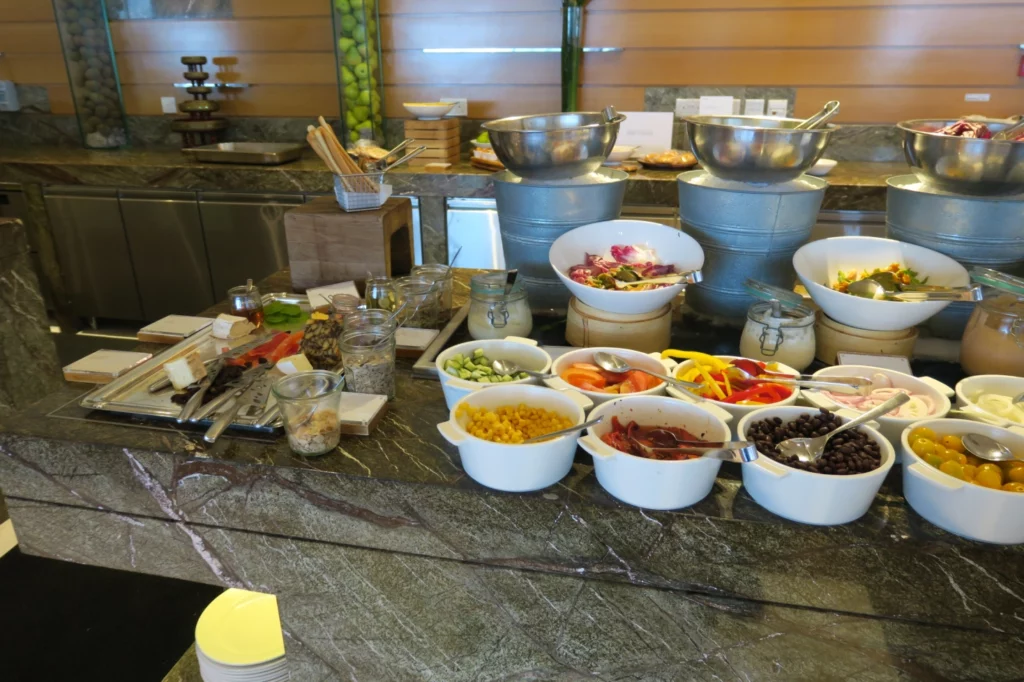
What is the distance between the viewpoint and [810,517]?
3.28 ft

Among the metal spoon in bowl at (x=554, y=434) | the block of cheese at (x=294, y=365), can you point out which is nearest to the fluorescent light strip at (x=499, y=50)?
the block of cheese at (x=294, y=365)

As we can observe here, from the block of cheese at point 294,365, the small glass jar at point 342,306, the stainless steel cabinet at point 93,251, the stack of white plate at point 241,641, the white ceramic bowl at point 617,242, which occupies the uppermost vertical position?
the white ceramic bowl at point 617,242

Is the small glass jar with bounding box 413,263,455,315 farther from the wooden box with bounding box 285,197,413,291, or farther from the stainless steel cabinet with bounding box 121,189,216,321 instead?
the stainless steel cabinet with bounding box 121,189,216,321

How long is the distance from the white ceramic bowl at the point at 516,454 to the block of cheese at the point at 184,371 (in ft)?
1.79

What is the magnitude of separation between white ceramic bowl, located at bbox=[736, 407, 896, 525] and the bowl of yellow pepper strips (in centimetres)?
12

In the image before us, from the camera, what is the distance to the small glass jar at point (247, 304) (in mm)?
1655

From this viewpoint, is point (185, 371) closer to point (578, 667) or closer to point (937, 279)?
point (578, 667)

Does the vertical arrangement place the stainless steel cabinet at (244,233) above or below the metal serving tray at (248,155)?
below

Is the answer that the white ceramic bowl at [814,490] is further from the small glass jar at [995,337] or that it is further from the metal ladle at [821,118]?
the metal ladle at [821,118]

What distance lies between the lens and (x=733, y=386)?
123cm

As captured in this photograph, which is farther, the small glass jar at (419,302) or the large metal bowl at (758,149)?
the small glass jar at (419,302)

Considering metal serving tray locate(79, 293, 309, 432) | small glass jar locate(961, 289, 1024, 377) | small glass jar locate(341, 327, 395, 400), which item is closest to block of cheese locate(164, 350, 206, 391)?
metal serving tray locate(79, 293, 309, 432)

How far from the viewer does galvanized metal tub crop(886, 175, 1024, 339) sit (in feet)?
4.69

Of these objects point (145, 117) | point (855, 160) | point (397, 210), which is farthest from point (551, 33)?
point (145, 117)
